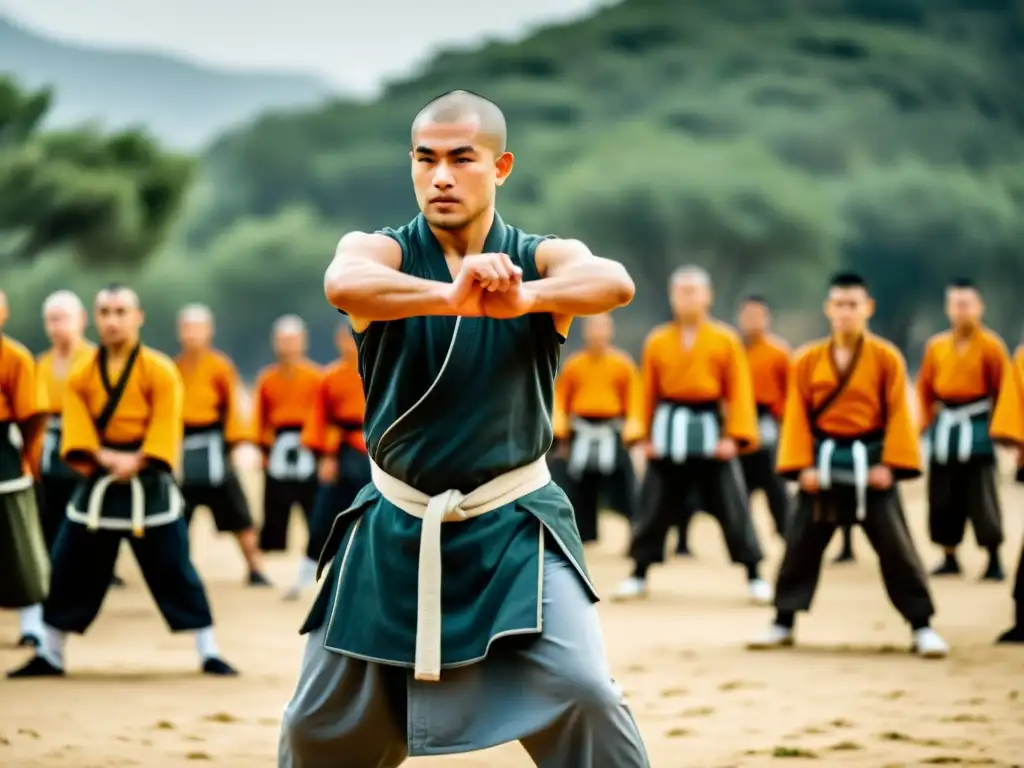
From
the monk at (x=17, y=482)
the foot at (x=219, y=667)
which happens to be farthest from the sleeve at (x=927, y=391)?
the monk at (x=17, y=482)

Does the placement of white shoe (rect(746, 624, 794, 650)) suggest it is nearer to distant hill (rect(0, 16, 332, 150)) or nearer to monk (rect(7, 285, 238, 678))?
monk (rect(7, 285, 238, 678))

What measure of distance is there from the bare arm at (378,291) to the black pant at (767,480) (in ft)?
26.7

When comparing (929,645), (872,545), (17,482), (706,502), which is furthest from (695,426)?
(17,482)

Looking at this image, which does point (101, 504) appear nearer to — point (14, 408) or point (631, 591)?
point (14, 408)

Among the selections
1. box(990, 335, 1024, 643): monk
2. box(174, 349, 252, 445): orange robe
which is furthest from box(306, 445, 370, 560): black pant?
box(990, 335, 1024, 643): monk

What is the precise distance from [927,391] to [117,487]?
5.37m

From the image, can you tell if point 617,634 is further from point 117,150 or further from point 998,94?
point 998,94

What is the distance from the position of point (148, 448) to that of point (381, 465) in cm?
318

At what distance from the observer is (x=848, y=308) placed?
657 cm

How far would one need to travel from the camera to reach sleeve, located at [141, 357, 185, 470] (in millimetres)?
5992

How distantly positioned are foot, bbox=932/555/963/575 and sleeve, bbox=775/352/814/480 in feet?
11.3

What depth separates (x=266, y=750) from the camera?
491 cm

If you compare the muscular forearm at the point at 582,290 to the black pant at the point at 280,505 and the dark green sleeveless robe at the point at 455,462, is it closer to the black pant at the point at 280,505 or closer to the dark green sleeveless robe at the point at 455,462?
the dark green sleeveless robe at the point at 455,462

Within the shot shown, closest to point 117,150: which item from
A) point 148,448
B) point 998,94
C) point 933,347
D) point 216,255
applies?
point 216,255
